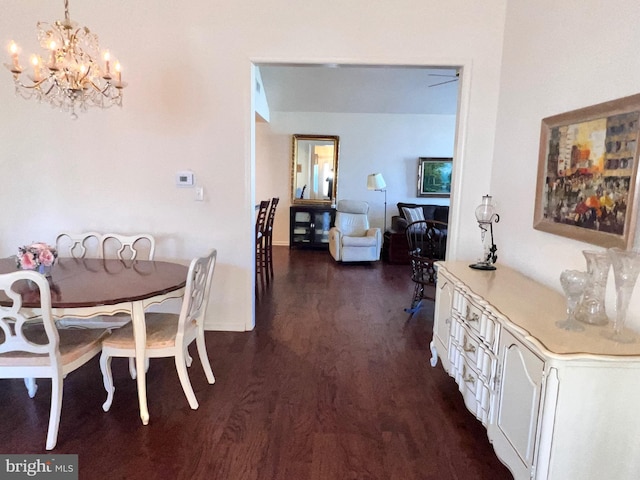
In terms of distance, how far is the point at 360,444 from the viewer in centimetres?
203

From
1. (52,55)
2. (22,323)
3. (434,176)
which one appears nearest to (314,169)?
(434,176)

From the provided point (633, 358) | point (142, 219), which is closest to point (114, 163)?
point (142, 219)

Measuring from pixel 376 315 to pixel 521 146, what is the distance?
205 cm

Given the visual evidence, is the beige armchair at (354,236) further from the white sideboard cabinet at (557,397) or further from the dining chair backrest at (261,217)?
the white sideboard cabinet at (557,397)

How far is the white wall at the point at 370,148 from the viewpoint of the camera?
7.46 metres

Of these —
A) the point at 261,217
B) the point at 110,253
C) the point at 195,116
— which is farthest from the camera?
the point at 261,217

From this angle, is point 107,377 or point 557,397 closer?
point 557,397

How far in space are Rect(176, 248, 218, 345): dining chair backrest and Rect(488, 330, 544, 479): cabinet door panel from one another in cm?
159

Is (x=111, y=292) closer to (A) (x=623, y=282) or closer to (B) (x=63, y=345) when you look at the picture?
(B) (x=63, y=345)

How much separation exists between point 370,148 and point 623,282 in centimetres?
630

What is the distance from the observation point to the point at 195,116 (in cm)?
324

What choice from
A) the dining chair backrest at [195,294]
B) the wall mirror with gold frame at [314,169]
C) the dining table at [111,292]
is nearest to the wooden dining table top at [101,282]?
the dining table at [111,292]

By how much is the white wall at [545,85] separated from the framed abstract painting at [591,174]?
0.07 m

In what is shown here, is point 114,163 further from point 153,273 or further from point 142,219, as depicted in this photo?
point 153,273
